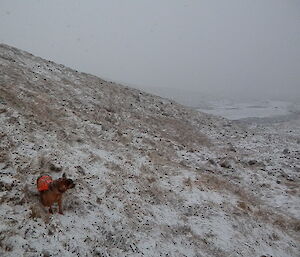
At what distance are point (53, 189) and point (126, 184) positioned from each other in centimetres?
437

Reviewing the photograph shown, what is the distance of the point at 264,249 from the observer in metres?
11.5

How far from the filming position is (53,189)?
9289 millimetres

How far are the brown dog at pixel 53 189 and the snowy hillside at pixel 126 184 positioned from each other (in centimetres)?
33

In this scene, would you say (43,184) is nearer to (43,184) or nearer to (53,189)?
(43,184)

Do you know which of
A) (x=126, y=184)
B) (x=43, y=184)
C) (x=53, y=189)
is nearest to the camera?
(x=53, y=189)

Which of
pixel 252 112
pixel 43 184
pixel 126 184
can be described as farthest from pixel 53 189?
pixel 252 112

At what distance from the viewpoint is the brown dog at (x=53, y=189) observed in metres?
9.19

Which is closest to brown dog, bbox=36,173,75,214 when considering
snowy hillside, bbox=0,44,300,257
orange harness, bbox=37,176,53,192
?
orange harness, bbox=37,176,53,192

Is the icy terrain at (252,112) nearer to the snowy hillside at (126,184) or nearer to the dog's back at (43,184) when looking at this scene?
the snowy hillside at (126,184)

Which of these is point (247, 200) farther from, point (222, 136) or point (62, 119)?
point (222, 136)

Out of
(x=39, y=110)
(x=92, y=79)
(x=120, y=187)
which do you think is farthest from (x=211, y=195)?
(x=92, y=79)

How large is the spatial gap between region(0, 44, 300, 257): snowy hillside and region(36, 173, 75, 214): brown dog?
1.07 feet

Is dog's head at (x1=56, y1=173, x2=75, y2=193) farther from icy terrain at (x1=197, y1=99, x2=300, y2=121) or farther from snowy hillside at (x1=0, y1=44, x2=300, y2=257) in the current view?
icy terrain at (x1=197, y1=99, x2=300, y2=121)

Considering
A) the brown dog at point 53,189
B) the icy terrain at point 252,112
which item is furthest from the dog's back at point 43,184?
the icy terrain at point 252,112
